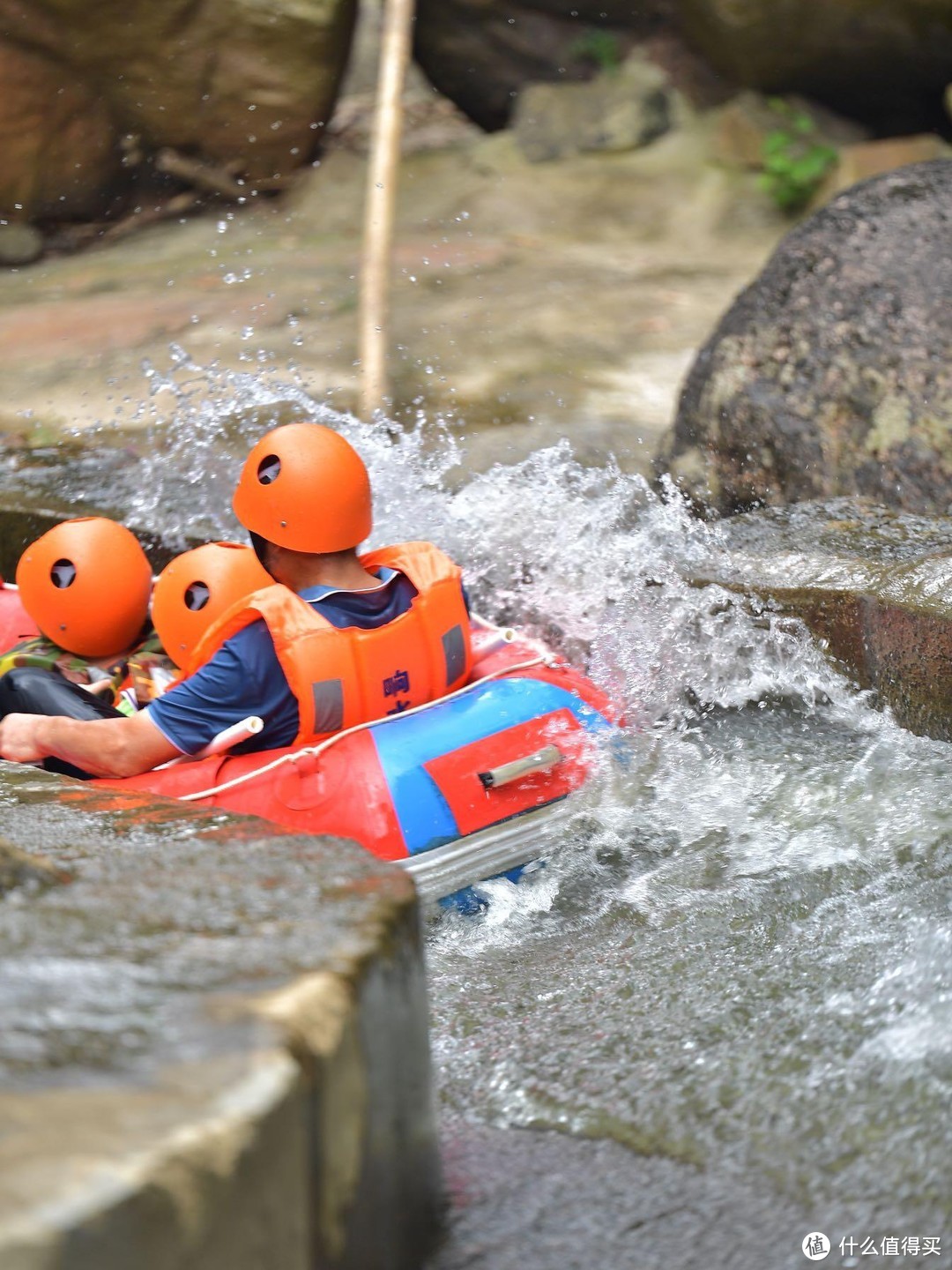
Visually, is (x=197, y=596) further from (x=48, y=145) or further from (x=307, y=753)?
(x=48, y=145)

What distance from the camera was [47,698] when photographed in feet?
10.7

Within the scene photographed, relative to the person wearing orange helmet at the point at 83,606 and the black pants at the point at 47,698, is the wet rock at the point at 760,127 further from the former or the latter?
the black pants at the point at 47,698

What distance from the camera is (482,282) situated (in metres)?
8.91

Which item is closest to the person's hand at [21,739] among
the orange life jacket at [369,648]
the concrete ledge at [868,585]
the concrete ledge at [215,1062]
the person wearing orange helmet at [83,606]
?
the person wearing orange helmet at [83,606]

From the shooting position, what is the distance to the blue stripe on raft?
116 inches

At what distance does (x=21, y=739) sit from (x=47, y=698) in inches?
7.9

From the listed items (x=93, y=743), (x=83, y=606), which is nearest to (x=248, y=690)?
(x=93, y=743)

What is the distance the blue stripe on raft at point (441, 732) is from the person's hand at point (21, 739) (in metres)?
0.78

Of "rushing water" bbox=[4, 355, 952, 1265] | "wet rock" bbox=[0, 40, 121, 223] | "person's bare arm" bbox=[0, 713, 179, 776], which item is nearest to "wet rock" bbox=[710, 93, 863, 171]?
"wet rock" bbox=[0, 40, 121, 223]

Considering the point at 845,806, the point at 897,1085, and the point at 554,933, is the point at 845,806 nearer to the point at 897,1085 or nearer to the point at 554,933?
the point at 554,933

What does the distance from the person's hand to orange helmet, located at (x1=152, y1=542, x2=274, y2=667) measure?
1.25 ft

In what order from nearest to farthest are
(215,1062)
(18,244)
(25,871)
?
1. (215,1062)
2. (25,871)
3. (18,244)

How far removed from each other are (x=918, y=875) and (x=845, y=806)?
0.39 m

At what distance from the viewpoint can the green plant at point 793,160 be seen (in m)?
9.05
